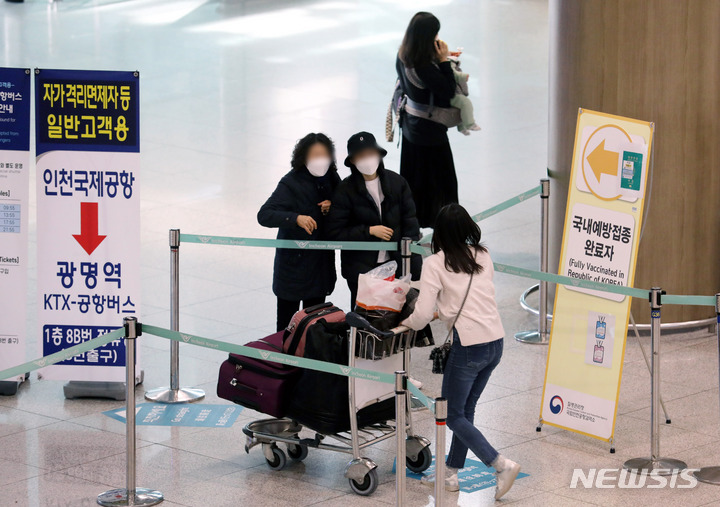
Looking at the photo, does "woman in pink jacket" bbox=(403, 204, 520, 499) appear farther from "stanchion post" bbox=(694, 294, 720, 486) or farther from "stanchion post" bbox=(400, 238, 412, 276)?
"stanchion post" bbox=(400, 238, 412, 276)

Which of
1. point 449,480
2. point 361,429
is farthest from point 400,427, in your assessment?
point 361,429

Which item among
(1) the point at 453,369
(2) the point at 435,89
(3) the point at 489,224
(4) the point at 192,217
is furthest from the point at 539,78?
(1) the point at 453,369

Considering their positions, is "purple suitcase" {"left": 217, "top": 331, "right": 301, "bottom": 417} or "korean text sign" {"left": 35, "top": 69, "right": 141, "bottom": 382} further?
"korean text sign" {"left": 35, "top": 69, "right": 141, "bottom": 382}

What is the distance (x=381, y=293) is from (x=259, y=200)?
6.50m

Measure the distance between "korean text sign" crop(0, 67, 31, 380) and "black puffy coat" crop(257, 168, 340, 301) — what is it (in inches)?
59.9

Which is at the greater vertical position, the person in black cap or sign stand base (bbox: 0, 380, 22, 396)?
the person in black cap

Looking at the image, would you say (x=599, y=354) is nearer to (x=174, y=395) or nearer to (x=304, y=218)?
(x=304, y=218)

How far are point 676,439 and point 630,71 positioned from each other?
2844 mm

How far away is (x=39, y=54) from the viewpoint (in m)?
20.0

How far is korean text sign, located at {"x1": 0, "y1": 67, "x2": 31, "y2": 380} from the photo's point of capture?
25.0ft

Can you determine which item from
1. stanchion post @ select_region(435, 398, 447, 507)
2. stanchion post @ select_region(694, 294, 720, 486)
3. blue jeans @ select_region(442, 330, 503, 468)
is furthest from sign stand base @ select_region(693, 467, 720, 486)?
stanchion post @ select_region(435, 398, 447, 507)

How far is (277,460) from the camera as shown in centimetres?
666

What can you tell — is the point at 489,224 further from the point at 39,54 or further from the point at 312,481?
the point at 39,54

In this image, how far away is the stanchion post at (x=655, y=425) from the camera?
21.3ft
